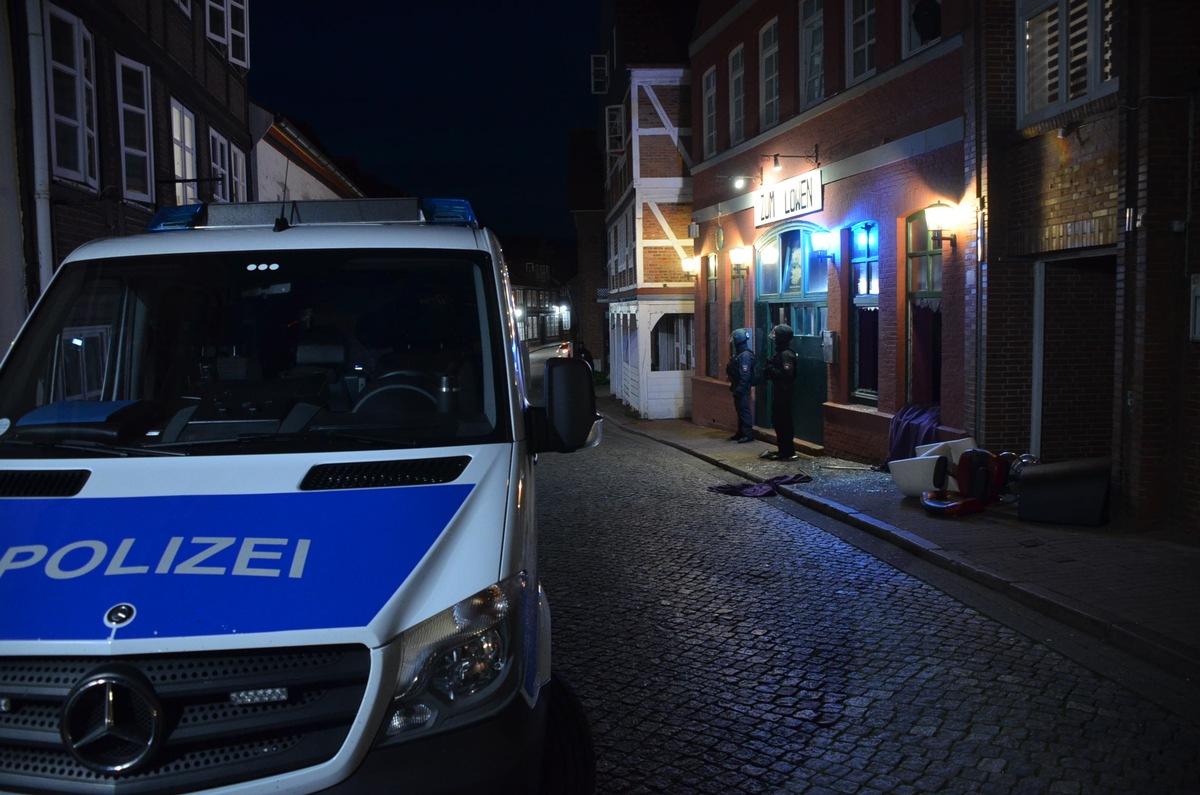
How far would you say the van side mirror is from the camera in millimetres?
3760

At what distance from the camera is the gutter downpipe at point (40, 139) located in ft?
34.3

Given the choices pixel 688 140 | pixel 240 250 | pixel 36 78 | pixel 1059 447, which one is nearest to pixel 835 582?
pixel 1059 447

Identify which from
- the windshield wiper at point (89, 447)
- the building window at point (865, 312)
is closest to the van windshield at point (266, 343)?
the windshield wiper at point (89, 447)

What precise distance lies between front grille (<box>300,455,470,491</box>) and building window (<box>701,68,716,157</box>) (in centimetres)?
1891

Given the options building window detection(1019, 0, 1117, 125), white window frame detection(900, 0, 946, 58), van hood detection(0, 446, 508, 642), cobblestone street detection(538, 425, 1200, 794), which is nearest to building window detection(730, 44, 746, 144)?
white window frame detection(900, 0, 946, 58)

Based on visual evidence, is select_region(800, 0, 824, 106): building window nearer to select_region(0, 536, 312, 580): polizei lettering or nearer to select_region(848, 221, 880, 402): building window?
select_region(848, 221, 880, 402): building window

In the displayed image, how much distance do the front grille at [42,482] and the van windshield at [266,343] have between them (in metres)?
0.50

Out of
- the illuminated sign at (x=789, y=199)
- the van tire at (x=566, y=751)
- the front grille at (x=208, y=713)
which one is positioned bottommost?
the van tire at (x=566, y=751)

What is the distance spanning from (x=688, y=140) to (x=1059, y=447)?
16.7 meters

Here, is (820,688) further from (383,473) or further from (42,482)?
(42,482)

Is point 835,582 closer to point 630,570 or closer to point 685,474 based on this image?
point 630,570

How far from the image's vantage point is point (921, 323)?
13.0m

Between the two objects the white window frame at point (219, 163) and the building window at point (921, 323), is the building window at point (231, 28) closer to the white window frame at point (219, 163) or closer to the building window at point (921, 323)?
the white window frame at point (219, 163)

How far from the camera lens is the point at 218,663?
261 cm
